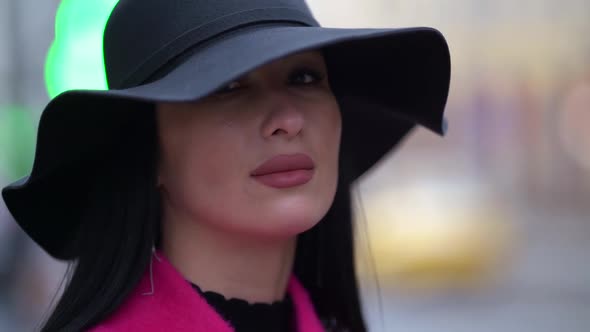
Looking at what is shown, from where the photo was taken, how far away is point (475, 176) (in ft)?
16.9

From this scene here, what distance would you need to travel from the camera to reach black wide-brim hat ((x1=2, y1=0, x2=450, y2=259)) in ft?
3.45

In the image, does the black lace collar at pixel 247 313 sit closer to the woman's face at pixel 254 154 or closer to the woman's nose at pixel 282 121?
the woman's face at pixel 254 154

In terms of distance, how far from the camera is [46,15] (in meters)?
4.32

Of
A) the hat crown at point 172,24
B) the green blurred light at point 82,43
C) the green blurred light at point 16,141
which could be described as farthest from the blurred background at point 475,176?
the hat crown at point 172,24

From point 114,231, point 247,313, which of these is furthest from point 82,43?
point 247,313

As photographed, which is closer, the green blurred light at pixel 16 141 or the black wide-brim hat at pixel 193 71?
the black wide-brim hat at pixel 193 71

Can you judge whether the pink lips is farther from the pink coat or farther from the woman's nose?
the pink coat

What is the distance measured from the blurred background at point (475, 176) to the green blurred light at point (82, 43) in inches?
65.6

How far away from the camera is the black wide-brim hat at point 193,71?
105 centimetres

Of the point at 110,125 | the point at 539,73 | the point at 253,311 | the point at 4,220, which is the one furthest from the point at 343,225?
the point at 539,73

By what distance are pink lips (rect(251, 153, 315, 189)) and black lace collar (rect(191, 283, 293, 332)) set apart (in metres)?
0.22

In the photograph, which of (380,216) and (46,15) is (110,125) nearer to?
(46,15)

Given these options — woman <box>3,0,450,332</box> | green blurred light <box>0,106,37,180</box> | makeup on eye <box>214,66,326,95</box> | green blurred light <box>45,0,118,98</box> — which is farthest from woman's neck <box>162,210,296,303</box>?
green blurred light <box>0,106,37,180</box>

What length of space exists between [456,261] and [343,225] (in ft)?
11.4
